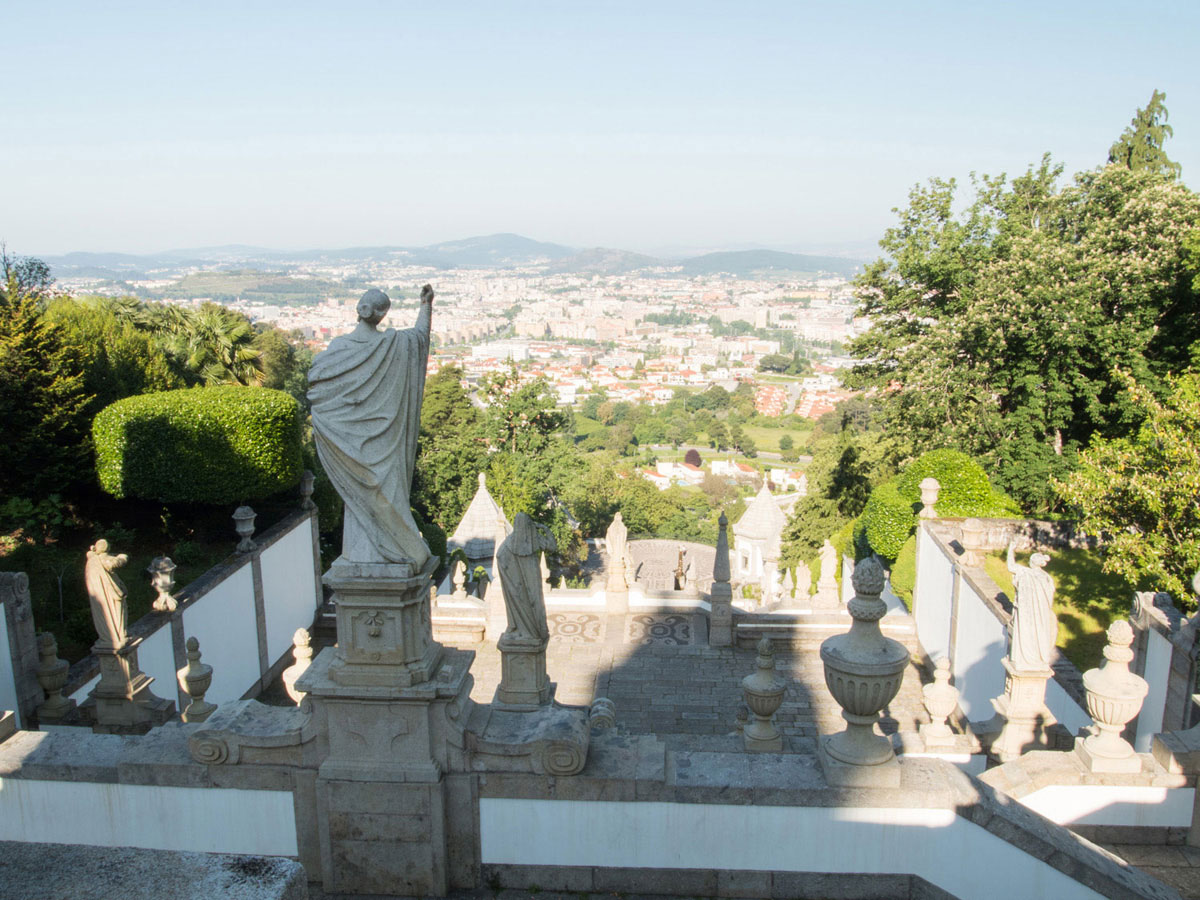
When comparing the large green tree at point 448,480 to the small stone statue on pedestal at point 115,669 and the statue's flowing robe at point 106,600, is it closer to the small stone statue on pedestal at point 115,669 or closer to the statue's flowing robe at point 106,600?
the small stone statue on pedestal at point 115,669

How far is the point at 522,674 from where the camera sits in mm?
9781

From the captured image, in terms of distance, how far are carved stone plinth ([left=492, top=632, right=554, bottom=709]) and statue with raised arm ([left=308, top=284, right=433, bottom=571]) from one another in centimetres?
441

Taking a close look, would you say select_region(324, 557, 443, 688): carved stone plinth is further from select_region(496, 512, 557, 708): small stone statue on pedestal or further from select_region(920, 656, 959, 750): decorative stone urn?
select_region(920, 656, 959, 750): decorative stone urn

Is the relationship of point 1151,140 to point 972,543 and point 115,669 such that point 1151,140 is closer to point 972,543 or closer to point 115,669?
point 972,543

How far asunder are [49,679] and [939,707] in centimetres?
992

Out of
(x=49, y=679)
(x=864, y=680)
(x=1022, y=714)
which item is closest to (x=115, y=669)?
(x=49, y=679)

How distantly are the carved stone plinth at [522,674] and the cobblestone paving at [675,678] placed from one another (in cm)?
258

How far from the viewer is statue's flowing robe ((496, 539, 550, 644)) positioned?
8.48 metres

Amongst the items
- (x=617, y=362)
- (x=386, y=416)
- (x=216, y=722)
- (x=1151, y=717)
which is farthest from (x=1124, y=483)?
(x=617, y=362)

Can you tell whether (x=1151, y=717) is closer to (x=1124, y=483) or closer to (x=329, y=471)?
(x=1124, y=483)

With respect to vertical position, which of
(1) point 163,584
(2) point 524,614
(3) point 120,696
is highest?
(2) point 524,614

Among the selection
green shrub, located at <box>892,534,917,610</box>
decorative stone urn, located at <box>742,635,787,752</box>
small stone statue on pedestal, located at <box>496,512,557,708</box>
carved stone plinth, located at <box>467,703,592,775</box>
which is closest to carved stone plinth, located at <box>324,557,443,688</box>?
carved stone plinth, located at <box>467,703,592,775</box>

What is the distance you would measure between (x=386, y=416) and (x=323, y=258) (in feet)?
609

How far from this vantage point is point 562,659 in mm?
14445
